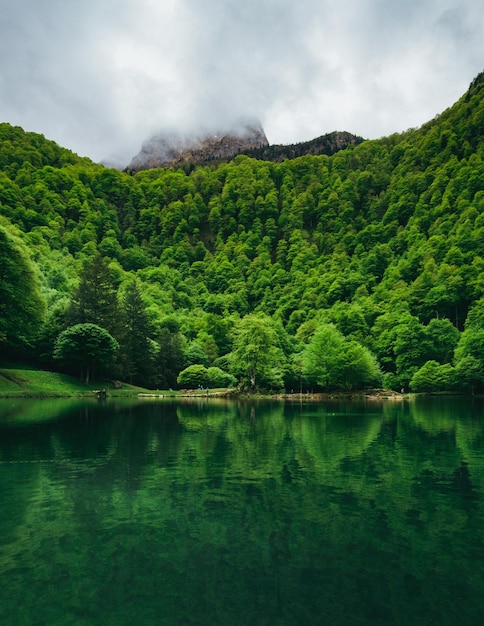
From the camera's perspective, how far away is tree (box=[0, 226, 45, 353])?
5628 centimetres

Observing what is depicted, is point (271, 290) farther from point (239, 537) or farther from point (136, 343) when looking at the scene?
point (239, 537)

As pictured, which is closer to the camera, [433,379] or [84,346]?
[84,346]

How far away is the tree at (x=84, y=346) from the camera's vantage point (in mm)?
65562

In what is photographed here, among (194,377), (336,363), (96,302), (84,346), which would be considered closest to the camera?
(84,346)

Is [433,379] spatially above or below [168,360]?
below

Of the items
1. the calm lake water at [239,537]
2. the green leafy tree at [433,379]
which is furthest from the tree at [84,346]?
the green leafy tree at [433,379]

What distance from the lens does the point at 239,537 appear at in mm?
9867

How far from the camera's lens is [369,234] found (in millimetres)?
171250

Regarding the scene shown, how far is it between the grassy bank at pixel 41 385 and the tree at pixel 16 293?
5.09m

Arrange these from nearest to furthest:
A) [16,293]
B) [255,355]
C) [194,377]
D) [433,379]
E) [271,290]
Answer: [16,293] < [255,355] < [194,377] < [433,379] < [271,290]

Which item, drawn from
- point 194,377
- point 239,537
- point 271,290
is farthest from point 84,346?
point 271,290

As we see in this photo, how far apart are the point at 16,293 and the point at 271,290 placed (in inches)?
4740

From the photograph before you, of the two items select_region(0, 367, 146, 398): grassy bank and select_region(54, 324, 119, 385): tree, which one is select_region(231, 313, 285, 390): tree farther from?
select_region(54, 324, 119, 385): tree

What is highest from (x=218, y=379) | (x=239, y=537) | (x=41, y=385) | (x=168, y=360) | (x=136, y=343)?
(x=136, y=343)
